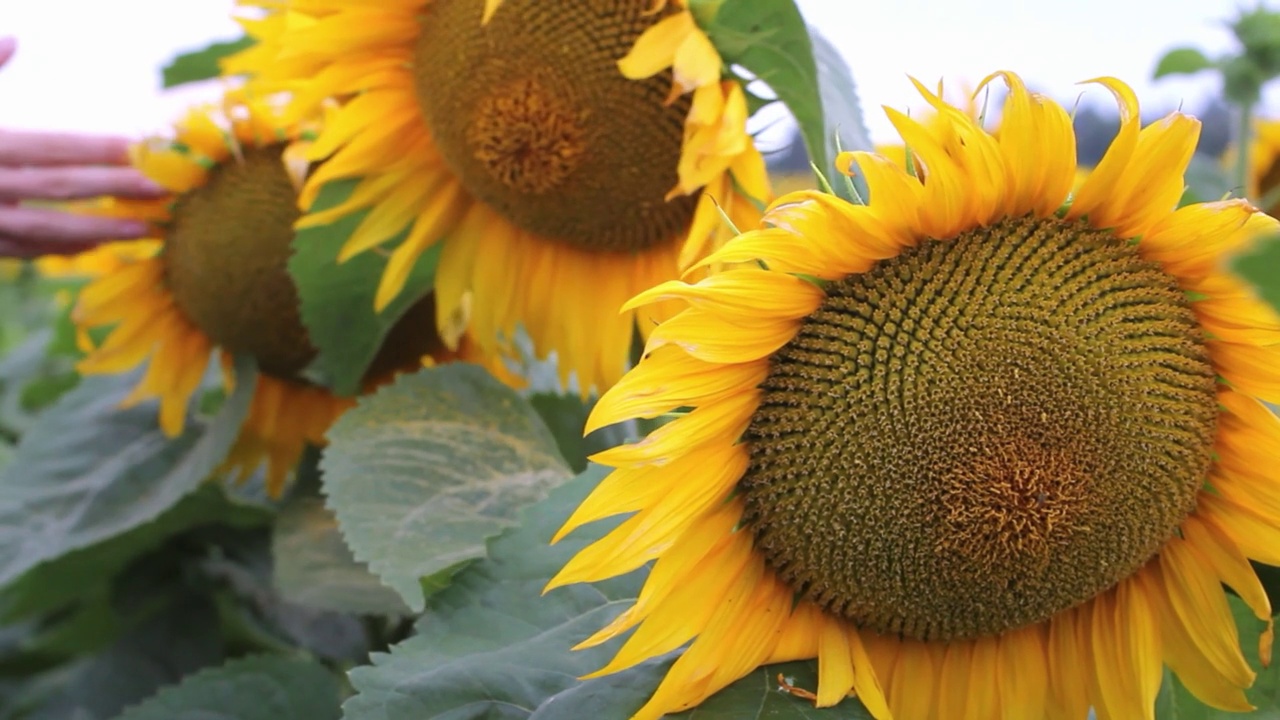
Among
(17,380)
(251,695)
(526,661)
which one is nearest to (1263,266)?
(526,661)

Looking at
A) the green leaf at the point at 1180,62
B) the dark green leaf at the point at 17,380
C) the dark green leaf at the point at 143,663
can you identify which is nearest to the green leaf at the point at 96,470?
the dark green leaf at the point at 143,663

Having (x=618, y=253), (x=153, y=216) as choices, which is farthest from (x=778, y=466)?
(x=153, y=216)

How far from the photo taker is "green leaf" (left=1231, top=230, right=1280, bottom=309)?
30 cm

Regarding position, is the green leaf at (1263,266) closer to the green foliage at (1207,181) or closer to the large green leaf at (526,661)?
the large green leaf at (526,661)

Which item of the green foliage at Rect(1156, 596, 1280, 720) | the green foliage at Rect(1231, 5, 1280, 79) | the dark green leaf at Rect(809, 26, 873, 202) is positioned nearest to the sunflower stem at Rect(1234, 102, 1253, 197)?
the green foliage at Rect(1231, 5, 1280, 79)

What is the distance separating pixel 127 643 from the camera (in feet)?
5.50

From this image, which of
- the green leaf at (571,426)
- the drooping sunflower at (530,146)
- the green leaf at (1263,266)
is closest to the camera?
the green leaf at (1263,266)

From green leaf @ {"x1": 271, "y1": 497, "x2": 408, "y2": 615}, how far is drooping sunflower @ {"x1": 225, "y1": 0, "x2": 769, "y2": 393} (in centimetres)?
28

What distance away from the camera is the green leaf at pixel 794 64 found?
97cm

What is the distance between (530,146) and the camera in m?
1.14

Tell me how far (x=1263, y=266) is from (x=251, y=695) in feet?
4.02

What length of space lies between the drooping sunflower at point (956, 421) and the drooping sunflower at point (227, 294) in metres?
0.77

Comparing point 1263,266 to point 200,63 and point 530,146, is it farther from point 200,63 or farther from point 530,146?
point 200,63

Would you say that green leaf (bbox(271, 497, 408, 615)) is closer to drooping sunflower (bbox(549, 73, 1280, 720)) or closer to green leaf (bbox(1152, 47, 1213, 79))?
drooping sunflower (bbox(549, 73, 1280, 720))
